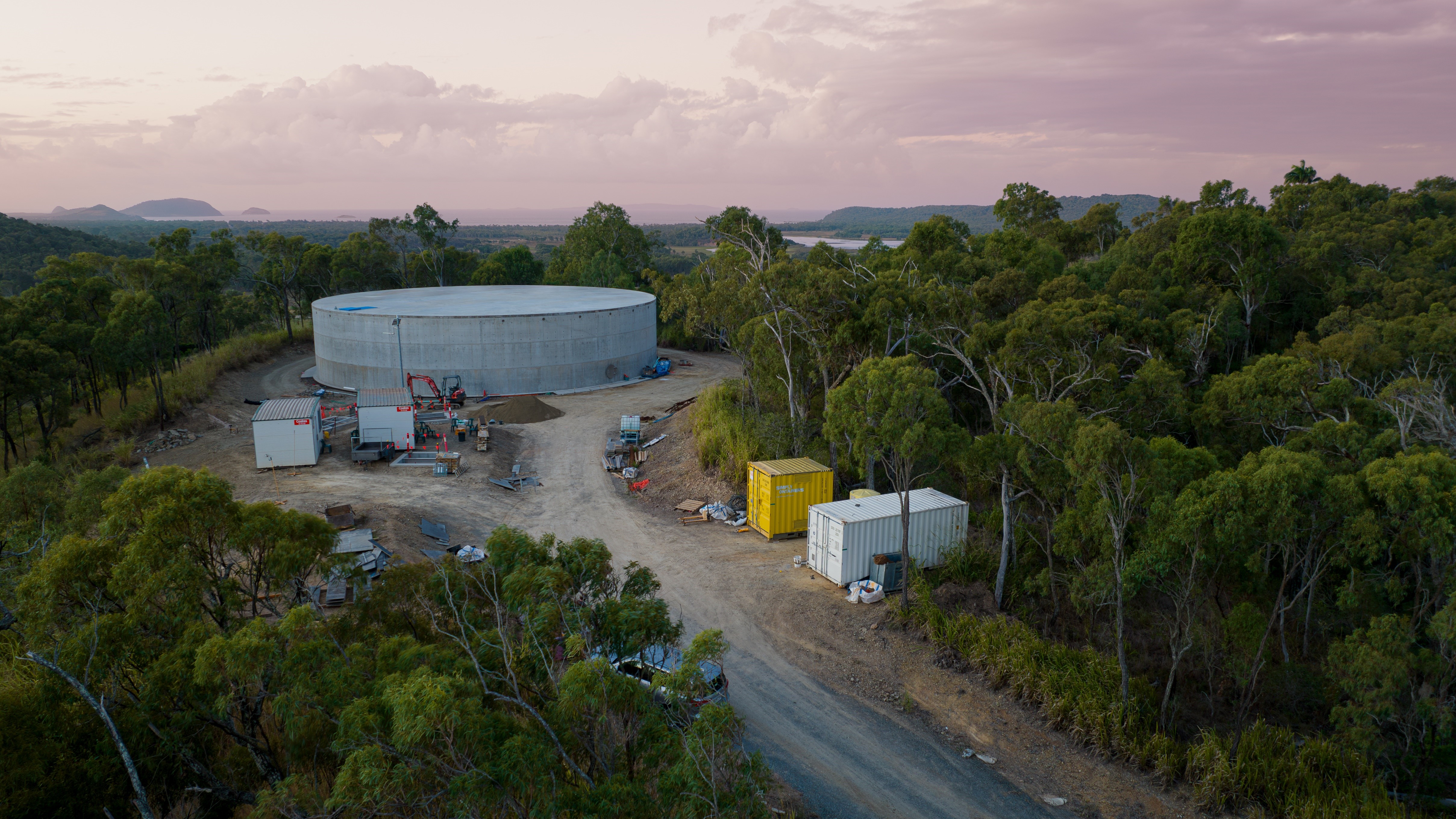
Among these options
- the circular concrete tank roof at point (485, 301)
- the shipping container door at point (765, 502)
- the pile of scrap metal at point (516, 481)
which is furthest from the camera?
the circular concrete tank roof at point (485, 301)

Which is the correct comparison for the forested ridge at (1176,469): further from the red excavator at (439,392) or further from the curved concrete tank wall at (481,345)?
the red excavator at (439,392)

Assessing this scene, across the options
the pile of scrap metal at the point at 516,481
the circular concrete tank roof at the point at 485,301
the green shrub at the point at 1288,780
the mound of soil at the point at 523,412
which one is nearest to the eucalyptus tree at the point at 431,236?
the circular concrete tank roof at the point at 485,301

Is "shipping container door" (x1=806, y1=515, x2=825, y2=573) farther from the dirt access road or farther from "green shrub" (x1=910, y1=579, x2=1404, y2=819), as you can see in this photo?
"green shrub" (x1=910, y1=579, x2=1404, y2=819)

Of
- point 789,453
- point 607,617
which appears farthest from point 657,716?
point 789,453

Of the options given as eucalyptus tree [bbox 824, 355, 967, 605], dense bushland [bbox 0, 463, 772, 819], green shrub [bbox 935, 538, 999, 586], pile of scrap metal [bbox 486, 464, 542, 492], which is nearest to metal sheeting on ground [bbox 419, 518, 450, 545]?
pile of scrap metal [bbox 486, 464, 542, 492]

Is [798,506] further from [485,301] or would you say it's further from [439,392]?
[485,301]

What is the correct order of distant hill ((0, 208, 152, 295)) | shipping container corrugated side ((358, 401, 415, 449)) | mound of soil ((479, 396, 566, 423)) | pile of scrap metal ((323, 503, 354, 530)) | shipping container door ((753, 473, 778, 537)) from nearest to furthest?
pile of scrap metal ((323, 503, 354, 530)) < shipping container door ((753, 473, 778, 537)) < shipping container corrugated side ((358, 401, 415, 449)) < mound of soil ((479, 396, 566, 423)) < distant hill ((0, 208, 152, 295))
